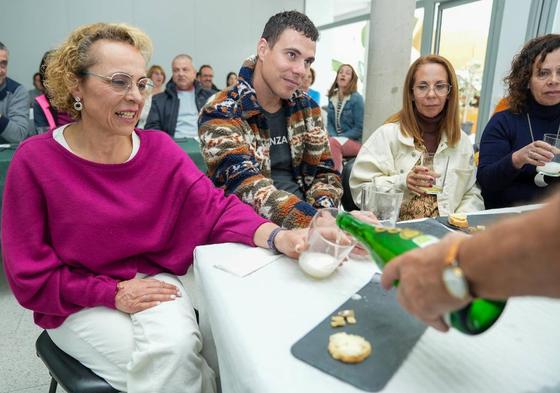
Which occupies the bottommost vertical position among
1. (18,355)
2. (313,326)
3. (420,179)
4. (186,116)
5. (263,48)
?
(18,355)

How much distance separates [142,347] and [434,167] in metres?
1.57

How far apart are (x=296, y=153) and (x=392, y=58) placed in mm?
1922

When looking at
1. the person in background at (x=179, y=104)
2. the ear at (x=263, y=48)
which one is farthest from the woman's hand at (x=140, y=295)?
the person in background at (x=179, y=104)

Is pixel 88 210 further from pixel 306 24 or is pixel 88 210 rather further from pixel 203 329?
pixel 306 24

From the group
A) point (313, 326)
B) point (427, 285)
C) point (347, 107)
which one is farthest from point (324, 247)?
point (347, 107)

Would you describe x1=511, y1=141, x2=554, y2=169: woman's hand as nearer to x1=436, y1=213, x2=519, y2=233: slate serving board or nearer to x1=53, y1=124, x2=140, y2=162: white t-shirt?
x1=436, y1=213, x2=519, y2=233: slate serving board

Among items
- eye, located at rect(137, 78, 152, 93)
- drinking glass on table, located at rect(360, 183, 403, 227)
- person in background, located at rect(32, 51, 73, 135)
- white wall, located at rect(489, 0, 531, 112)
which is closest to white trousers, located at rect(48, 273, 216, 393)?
drinking glass on table, located at rect(360, 183, 403, 227)

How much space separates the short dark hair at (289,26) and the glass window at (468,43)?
3548 millimetres

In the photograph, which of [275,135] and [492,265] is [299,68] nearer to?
[275,135]

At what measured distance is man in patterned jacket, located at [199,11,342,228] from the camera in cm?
157

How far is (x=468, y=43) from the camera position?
510cm

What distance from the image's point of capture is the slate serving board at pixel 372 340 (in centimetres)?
66

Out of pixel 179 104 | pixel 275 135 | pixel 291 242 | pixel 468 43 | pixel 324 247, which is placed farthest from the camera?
pixel 468 43

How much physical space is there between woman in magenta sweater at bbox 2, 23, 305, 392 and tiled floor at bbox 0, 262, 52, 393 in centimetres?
89
